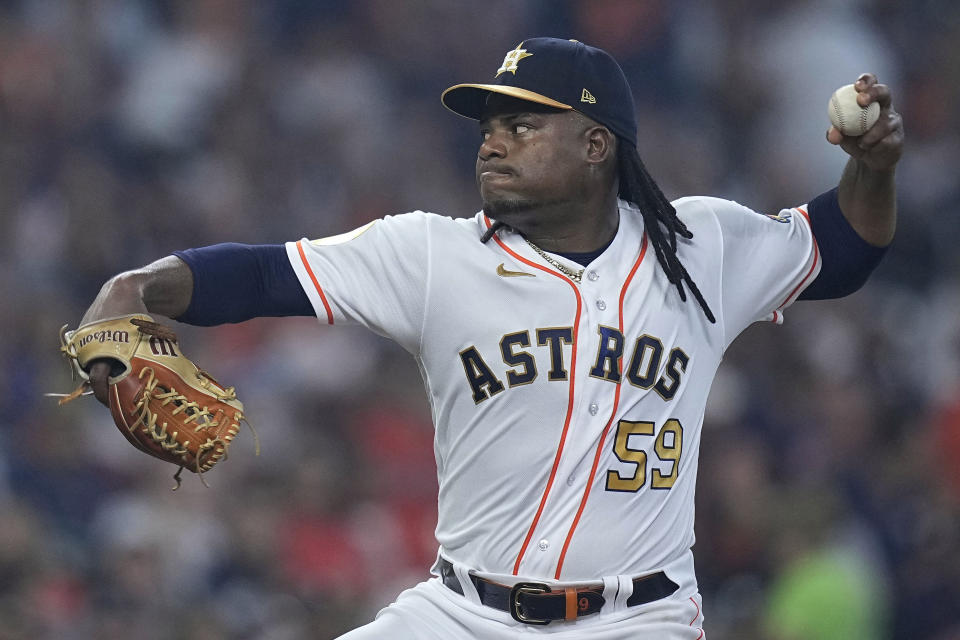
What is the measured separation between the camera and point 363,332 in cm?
735

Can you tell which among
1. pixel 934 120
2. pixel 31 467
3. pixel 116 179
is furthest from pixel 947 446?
pixel 116 179

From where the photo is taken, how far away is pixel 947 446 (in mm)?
6227

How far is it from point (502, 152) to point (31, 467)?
394 cm

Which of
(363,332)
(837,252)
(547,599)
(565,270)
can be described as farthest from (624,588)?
(363,332)

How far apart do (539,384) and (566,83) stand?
2.43ft

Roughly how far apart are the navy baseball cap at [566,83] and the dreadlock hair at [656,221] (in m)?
0.07

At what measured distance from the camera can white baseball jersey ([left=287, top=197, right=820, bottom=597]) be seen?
3.11 meters

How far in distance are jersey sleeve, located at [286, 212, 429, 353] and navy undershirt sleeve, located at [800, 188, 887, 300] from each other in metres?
1.07

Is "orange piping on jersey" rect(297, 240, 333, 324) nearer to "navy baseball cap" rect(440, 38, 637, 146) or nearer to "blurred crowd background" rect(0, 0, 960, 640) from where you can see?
"navy baseball cap" rect(440, 38, 637, 146)

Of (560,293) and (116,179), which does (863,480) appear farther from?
(116,179)

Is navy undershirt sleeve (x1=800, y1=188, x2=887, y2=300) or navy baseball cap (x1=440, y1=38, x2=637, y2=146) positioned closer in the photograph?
navy baseball cap (x1=440, y1=38, x2=637, y2=146)

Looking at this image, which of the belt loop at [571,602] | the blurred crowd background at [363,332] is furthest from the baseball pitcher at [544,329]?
the blurred crowd background at [363,332]

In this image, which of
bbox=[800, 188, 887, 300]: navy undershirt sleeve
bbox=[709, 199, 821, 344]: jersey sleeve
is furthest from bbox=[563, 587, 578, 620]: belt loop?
bbox=[800, 188, 887, 300]: navy undershirt sleeve

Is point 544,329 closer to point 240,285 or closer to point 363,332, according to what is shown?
point 240,285
